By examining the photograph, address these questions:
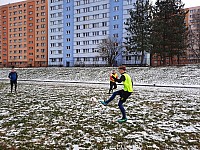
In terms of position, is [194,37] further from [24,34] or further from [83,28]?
[24,34]

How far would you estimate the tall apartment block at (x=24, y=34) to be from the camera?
81938 millimetres

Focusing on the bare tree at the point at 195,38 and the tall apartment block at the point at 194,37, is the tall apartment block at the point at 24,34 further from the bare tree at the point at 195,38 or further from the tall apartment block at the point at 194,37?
the tall apartment block at the point at 194,37

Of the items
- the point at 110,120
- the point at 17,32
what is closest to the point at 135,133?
the point at 110,120

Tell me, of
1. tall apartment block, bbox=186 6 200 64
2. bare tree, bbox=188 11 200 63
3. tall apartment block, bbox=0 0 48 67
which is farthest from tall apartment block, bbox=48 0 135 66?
tall apartment block, bbox=186 6 200 64

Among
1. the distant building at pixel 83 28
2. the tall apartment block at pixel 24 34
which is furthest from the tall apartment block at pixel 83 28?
the tall apartment block at pixel 24 34

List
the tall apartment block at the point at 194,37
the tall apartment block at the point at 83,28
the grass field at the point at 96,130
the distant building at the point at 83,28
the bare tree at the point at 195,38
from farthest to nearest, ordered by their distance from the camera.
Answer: the tall apartment block at the point at 83,28
the distant building at the point at 83,28
the tall apartment block at the point at 194,37
the bare tree at the point at 195,38
the grass field at the point at 96,130

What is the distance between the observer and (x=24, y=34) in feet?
285

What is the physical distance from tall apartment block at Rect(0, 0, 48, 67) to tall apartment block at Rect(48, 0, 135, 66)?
7.84 metres

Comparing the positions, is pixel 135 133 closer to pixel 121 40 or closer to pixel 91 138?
pixel 91 138

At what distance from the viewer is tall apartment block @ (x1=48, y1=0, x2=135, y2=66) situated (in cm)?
6341

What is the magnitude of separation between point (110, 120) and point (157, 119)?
1.71 meters

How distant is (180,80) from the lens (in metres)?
26.6

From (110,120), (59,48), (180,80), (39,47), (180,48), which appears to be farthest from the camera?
(39,47)

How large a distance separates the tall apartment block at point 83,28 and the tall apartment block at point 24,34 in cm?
784
